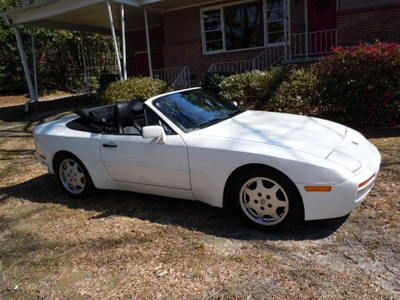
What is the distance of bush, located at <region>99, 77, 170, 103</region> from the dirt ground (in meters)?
6.25

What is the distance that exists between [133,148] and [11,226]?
1.77 m

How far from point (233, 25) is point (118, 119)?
10.3 meters

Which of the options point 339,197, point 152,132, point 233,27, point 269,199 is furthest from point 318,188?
point 233,27

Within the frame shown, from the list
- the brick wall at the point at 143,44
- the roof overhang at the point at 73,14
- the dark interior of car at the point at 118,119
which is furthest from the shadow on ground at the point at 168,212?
the brick wall at the point at 143,44

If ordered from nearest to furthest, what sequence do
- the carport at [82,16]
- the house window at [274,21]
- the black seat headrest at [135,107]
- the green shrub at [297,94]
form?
1. the black seat headrest at [135,107]
2. the green shrub at [297,94]
3. the carport at [82,16]
4. the house window at [274,21]

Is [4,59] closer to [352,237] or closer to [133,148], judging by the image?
[133,148]

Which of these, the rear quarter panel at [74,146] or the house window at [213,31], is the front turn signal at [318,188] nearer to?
the rear quarter panel at [74,146]

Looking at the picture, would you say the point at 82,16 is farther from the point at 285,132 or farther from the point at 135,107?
the point at 285,132

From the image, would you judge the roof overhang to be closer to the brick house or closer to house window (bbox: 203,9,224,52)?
the brick house

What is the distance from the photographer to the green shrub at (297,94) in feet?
27.0

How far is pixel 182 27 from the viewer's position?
14.7 meters

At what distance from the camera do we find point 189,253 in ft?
11.1

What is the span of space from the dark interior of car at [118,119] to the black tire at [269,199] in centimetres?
107

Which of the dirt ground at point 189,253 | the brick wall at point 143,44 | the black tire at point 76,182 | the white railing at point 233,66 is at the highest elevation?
the brick wall at point 143,44
